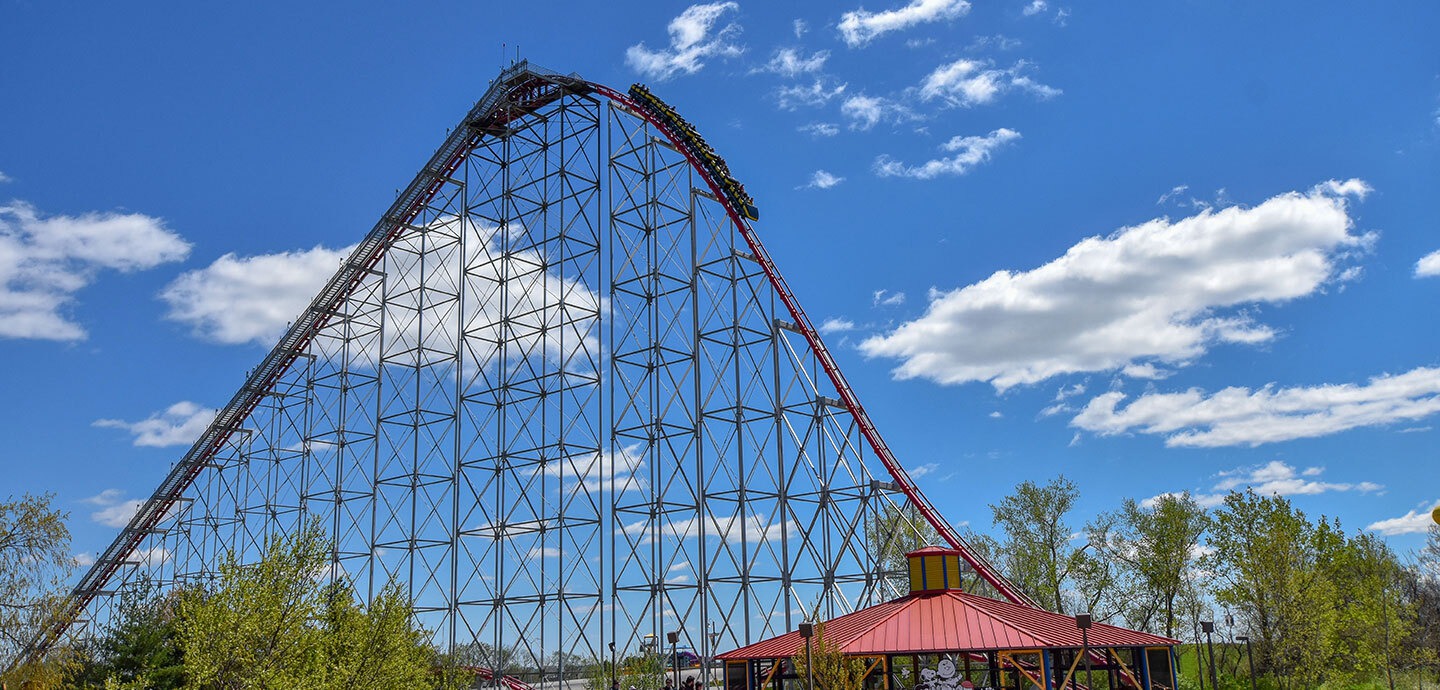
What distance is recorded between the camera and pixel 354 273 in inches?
1444

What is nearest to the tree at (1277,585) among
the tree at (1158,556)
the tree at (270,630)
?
the tree at (1158,556)

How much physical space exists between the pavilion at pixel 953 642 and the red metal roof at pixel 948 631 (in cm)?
1

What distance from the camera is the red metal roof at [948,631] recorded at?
1584 centimetres

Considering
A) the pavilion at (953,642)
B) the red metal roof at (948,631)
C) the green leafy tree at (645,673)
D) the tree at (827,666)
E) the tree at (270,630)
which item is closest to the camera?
the tree at (270,630)

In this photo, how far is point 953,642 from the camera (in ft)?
52.4

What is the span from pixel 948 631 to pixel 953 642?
1.52 feet

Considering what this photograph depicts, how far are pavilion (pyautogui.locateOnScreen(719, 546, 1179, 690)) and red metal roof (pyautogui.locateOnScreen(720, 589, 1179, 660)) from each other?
0.01m

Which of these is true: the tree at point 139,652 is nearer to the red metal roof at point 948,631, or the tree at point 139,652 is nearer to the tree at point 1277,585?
the red metal roof at point 948,631

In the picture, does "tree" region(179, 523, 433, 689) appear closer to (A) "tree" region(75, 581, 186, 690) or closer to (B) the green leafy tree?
(A) "tree" region(75, 581, 186, 690)

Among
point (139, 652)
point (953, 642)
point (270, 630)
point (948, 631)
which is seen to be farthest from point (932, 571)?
point (139, 652)

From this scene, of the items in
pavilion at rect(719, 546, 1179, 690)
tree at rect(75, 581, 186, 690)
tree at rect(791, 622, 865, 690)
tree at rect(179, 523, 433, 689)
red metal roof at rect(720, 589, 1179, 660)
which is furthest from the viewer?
tree at rect(75, 581, 186, 690)

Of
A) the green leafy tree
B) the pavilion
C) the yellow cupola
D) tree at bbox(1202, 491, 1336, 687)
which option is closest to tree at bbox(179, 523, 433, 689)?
the pavilion

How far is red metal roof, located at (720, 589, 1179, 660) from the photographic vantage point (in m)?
15.8

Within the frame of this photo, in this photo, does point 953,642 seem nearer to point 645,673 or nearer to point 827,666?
point 827,666
